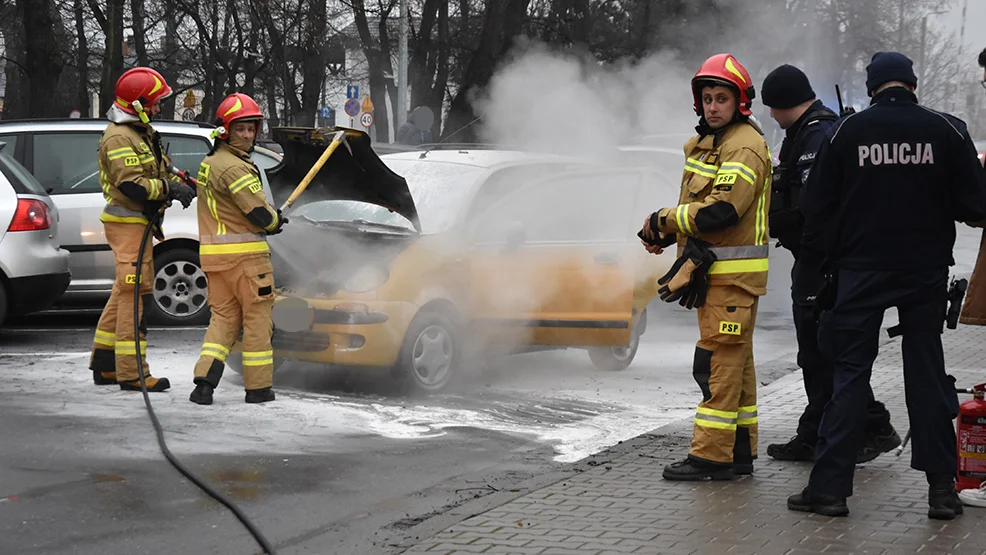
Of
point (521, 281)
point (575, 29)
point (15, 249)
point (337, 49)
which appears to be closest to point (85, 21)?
point (337, 49)

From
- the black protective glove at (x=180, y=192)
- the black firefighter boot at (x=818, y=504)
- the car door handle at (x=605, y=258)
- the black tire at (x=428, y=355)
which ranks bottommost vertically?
the black firefighter boot at (x=818, y=504)

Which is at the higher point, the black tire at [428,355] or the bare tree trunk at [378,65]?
the bare tree trunk at [378,65]

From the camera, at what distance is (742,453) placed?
6270 millimetres

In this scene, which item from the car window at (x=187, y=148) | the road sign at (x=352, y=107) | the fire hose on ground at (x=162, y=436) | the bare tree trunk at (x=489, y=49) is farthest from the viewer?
the road sign at (x=352, y=107)

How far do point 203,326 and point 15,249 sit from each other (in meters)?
2.00

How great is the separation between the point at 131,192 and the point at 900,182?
4881 mm

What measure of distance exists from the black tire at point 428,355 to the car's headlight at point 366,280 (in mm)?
Answer: 331

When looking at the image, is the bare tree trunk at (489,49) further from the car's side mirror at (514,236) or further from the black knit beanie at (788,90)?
the black knit beanie at (788,90)

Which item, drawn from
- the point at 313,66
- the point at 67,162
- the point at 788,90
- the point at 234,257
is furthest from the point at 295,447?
the point at 313,66

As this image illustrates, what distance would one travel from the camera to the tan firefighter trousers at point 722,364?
6.01 meters

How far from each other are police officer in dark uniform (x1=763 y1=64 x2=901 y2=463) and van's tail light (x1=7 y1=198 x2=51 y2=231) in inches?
246

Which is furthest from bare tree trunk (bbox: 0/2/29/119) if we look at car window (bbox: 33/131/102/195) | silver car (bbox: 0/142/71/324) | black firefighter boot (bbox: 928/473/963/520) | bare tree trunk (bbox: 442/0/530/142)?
black firefighter boot (bbox: 928/473/963/520)

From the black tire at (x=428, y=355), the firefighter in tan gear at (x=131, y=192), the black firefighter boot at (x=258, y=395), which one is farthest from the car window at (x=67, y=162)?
the black tire at (x=428, y=355)

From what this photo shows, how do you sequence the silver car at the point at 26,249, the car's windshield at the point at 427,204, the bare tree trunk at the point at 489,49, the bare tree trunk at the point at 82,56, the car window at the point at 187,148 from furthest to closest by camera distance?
the bare tree trunk at the point at 82,56 → the bare tree trunk at the point at 489,49 → the car window at the point at 187,148 → the silver car at the point at 26,249 → the car's windshield at the point at 427,204
